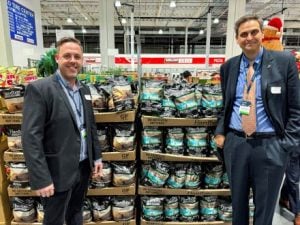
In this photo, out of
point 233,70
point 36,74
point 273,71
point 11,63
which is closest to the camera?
point 273,71

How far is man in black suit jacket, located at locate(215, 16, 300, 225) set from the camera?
1716mm

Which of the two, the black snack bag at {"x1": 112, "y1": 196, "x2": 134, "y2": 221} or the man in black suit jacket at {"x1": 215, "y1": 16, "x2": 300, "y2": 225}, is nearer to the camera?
the man in black suit jacket at {"x1": 215, "y1": 16, "x2": 300, "y2": 225}

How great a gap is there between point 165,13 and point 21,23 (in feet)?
37.6

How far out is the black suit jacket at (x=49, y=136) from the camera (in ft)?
5.22

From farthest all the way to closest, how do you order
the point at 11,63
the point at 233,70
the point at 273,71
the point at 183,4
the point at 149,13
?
1. the point at 149,13
2. the point at 183,4
3. the point at 11,63
4. the point at 233,70
5. the point at 273,71

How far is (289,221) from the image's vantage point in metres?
2.78

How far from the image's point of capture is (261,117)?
1.76 metres

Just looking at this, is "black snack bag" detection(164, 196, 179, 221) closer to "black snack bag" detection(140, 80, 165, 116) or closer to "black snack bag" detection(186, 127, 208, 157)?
"black snack bag" detection(186, 127, 208, 157)

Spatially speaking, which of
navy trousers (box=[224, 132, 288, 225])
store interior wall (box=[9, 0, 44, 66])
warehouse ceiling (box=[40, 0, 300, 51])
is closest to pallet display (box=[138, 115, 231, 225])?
navy trousers (box=[224, 132, 288, 225])

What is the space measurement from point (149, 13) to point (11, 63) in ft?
39.9

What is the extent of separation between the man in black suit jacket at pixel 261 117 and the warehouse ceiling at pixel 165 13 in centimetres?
776

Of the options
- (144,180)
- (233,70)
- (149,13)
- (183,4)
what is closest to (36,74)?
(144,180)

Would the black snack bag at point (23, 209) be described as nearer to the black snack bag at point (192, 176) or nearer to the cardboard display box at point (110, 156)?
the cardboard display box at point (110, 156)

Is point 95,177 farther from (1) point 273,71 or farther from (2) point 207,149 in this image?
(1) point 273,71
